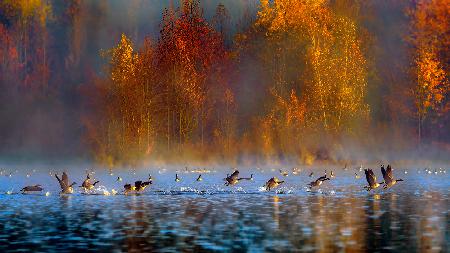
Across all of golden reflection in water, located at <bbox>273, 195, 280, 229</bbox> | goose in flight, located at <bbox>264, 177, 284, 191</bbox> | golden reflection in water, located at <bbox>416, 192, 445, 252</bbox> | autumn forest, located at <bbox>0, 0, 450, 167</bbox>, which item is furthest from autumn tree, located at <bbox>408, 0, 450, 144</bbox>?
golden reflection in water, located at <bbox>416, 192, 445, 252</bbox>

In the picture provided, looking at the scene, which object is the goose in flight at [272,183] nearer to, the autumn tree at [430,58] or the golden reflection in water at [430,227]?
the golden reflection in water at [430,227]

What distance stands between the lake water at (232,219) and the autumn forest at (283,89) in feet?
101

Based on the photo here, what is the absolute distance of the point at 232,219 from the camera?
37.6 metres

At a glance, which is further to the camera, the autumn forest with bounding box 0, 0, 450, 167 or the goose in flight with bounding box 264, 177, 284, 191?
the autumn forest with bounding box 0, 0, 450, 167

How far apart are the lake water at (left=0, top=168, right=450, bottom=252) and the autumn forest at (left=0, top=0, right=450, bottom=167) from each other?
1211 inches

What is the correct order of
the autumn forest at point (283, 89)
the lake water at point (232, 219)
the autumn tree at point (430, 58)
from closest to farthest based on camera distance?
the lake water at point (232, 219), the autumn forest at point (283, 89), the autumn tree at point (430, 58)

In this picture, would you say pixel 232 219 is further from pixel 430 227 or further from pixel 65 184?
pixel 65 184

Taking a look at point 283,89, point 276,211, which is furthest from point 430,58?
point 276,211

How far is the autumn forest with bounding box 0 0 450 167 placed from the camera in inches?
3656

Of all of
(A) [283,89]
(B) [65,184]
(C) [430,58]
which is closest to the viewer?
(B) [65,184]

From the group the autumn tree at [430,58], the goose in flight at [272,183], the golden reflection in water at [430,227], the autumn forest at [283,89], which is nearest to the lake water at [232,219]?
the golden reflection in water at [430,227]

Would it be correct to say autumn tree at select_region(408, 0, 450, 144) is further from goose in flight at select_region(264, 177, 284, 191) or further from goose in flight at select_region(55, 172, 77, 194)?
goose in flight at select_region(55, 172, 77, 194)

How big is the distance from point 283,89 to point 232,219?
2303 inches

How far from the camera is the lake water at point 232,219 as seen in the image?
28938 millimetres
